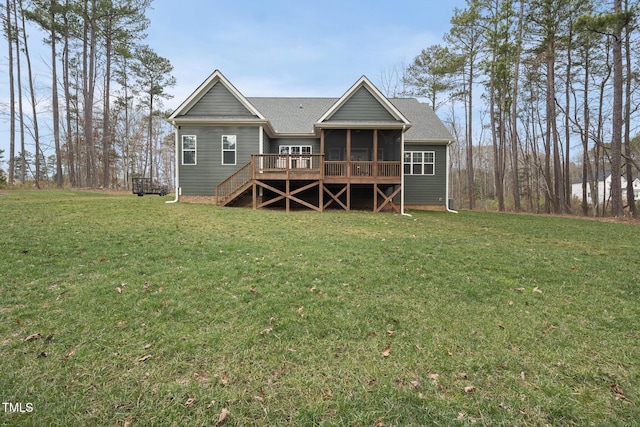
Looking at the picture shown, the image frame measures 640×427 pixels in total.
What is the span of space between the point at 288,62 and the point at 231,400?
28.5m

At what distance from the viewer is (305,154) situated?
12.6 metres

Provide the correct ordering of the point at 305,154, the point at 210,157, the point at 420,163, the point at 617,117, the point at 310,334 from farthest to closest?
the point at 420,163 < the point at 210,157 < the point at 617,117 < the point at 305,154 < the point at 310,334

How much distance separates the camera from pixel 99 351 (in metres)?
2.94

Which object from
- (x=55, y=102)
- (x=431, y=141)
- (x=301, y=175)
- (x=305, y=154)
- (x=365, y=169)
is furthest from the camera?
(x=55, y=102)

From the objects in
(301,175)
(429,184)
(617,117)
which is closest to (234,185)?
(301,175)

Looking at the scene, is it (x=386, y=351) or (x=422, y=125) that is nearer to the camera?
(x=386, y=351)

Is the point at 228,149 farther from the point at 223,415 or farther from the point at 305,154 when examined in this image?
the point at 223,415

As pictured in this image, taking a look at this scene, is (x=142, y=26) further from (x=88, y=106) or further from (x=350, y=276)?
(x=350, y=276)

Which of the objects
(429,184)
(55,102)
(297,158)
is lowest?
(429,184)

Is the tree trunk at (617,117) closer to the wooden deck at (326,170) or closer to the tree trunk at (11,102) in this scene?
the wooden deck at (326,170)

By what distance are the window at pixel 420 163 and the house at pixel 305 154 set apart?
6 centimetres

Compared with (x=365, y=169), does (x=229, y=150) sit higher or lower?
higher

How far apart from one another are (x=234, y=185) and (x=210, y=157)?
208 cm

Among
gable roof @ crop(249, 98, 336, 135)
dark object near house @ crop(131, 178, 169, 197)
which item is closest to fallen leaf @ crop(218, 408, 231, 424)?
gable roof @ crop(249, 98, 336, 135)
